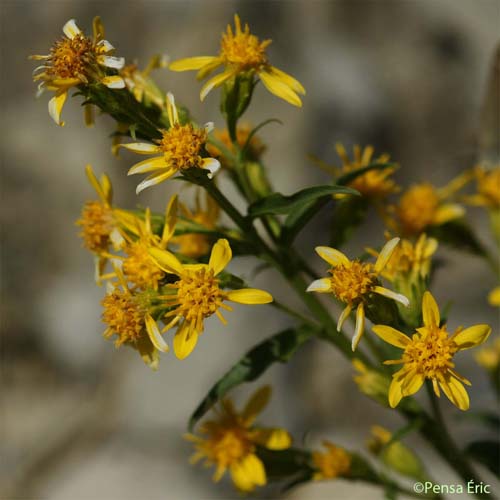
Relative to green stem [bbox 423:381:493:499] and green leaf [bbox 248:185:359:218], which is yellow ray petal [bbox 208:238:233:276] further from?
green stem [bbox 423:381:493:499]

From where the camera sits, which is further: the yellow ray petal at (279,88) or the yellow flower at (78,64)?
the yellow ray petal at (279,88)

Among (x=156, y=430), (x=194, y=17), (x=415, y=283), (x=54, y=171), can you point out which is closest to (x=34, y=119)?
(x=54, y=171)

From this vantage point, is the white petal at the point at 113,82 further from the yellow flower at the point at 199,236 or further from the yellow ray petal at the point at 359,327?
the yellow ray petal at the point at 359,327

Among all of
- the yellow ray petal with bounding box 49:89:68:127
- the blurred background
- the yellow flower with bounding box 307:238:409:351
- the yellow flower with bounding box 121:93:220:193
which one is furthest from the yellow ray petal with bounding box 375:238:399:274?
the blurred background

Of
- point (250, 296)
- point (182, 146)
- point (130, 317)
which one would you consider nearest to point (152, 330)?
point (130, 317)

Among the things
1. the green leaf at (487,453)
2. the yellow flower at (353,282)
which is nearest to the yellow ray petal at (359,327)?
the yellow flower at (353,282)
